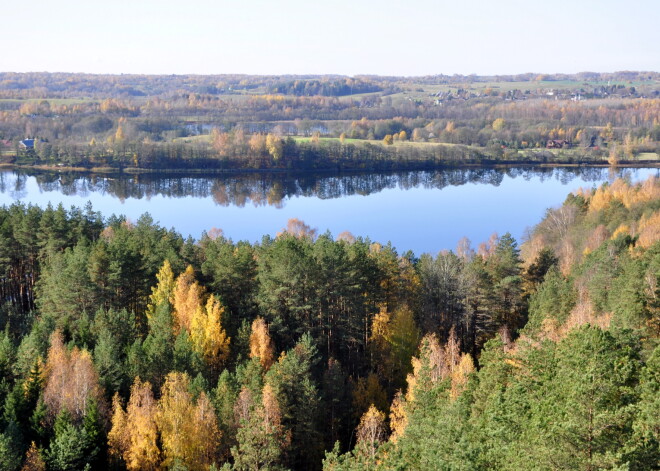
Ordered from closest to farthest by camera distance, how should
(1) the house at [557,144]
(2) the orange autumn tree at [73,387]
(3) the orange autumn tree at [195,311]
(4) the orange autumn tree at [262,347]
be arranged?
(2) the orange autumn tree at [73,387], (4) the orange autumn tree at [262,347], (3) the orange autumn tree at [195,311], (1) the house at [557,144]

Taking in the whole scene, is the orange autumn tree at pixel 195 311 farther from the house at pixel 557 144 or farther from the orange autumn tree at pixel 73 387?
the house at pixel 557 144

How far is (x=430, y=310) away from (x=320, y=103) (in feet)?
410

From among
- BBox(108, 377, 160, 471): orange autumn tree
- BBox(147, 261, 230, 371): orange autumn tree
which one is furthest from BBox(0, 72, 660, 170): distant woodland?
BBox(108, 377, 160, 471): orange autumn tree

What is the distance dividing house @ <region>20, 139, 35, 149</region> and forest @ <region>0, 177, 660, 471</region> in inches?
2236

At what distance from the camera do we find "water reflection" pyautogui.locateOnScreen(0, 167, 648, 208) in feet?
191

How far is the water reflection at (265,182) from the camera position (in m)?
58.3

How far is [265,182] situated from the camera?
213ft

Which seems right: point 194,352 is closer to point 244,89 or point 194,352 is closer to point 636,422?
point 636,422

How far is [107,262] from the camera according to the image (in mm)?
20469

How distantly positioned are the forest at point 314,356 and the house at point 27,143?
56.8 m

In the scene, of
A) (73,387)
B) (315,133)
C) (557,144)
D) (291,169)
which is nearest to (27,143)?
(291,169)

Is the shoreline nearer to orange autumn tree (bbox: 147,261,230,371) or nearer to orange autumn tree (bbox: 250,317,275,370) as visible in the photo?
orange autumn tree (bbox: 147,261,230,371)

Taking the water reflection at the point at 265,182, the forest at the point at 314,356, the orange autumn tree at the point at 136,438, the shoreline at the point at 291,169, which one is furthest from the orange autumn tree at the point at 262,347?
the shoreline at the point at 291,169

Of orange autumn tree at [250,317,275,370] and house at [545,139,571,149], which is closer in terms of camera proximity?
orange autumn tree at [250,317,275,370]
